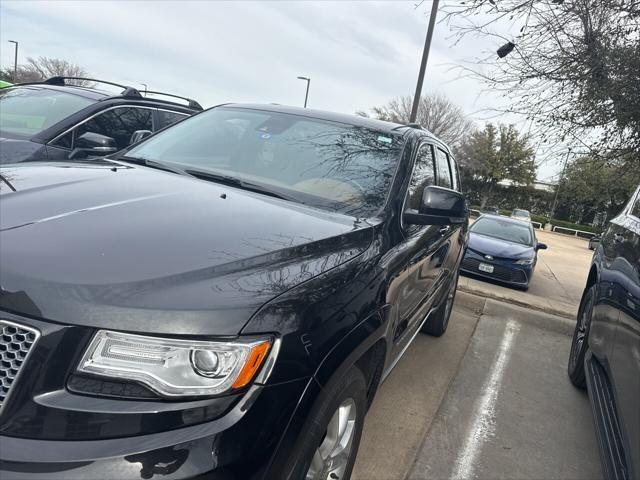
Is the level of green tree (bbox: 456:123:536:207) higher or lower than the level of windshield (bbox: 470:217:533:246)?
higher

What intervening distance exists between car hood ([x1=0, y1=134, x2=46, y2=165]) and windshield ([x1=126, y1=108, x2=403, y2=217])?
1731 mm

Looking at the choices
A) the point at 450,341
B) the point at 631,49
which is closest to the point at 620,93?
the point at 631,49

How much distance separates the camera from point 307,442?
1.57 m

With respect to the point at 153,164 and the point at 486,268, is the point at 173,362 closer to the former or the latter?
the point at 153,164

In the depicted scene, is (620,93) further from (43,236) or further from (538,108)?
(43,236)

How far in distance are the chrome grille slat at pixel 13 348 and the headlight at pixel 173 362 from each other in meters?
0.14

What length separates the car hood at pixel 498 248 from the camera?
9749 millimetres

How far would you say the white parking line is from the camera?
2.86 meters

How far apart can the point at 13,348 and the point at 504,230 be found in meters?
11.1

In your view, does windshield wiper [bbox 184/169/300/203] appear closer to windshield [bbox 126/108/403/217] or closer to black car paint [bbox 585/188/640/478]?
windshield [bbox 126/108/403/217]

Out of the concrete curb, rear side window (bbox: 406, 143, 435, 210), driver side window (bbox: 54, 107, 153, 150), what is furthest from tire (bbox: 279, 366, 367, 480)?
the concrete curb

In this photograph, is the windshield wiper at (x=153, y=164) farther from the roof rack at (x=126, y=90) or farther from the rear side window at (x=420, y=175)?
the roof rack at (x=126, y=90)

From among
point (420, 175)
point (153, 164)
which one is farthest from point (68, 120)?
point (420, 175)

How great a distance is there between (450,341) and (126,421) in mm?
4185
